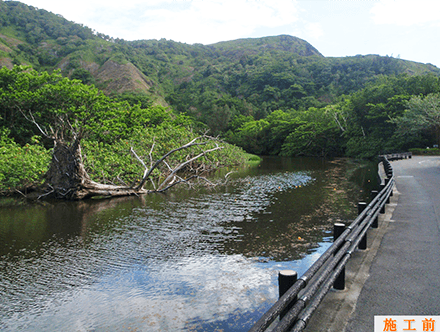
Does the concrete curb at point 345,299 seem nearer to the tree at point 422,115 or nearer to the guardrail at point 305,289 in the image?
the guardrail at point 305,289

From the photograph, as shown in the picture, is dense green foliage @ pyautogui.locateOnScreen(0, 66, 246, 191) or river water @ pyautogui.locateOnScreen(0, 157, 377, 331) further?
dense green foliage @ pyautogui.locateOnScreen(0, 66, 246, 191)

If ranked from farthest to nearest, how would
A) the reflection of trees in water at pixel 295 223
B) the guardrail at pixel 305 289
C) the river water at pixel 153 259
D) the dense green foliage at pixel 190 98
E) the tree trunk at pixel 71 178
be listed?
the dense green foliage at pixel 190 98
the tree trunk at pixel 71 178
the reflection of trees in water at pixel 295 223
the river water at pixel 153 259
the guardrail at pixel 305 289

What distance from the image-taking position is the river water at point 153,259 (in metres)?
4.75

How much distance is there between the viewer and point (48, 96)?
22703mm

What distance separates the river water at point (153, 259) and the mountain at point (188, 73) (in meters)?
62.1

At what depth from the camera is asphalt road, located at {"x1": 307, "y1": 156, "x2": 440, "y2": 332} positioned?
134 inches

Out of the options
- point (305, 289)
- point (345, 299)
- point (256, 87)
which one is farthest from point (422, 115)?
point (256, 87)

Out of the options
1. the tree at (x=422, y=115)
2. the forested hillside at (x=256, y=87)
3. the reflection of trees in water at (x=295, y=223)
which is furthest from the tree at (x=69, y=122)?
the forested hillside at (x=256, y=87)

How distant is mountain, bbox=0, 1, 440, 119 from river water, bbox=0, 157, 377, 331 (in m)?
62.1

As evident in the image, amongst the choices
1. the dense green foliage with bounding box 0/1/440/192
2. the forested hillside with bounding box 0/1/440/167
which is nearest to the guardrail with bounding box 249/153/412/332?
the dense green foliage with bounding box 0/1/440/192

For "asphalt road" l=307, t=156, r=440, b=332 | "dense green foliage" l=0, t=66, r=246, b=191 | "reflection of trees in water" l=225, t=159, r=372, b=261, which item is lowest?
"reflection of trees in water" l=225, t=159, r=372, b=261

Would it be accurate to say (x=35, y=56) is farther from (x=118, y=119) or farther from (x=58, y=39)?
(x=118, y=119)

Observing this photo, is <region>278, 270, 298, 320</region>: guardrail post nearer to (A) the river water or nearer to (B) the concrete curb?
(B) the concrete curb

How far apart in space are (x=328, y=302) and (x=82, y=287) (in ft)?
14.2
